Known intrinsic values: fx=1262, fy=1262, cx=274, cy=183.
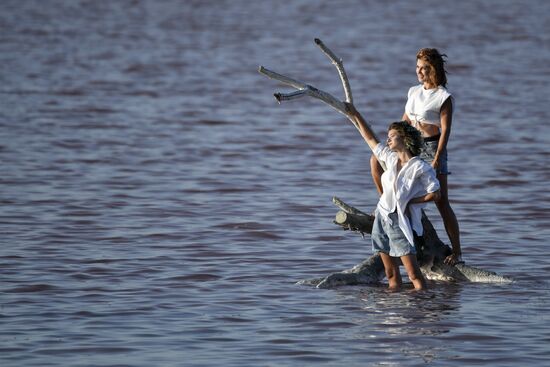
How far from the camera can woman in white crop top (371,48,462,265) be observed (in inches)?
373

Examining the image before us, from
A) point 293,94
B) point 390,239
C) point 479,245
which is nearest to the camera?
point 293,94

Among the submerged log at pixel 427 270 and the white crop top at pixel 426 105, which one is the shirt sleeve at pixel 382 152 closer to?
the white crop top at pixel 426 105

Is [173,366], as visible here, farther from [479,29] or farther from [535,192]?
[479,29]

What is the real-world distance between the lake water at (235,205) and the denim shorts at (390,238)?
0.41 meters

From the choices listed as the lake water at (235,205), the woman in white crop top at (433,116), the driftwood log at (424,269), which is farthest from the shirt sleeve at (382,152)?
the lake water at (235,205)

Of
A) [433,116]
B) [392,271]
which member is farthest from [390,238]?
[433,116]

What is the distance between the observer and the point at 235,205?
13750 millimetres

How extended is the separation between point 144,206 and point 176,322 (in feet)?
16.1

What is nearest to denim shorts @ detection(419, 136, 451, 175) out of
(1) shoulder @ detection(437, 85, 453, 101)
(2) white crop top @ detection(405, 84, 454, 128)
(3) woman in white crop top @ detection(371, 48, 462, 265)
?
(3) woman in white crop top @ detection(371, 48, 462, 265)

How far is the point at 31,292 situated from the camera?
9.76 m

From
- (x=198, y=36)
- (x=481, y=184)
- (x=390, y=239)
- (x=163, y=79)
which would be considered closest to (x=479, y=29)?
(x=198, y=36)

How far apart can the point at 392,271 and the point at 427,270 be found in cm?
50

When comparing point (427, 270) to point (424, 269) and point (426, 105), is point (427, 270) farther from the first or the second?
point (426, 105)

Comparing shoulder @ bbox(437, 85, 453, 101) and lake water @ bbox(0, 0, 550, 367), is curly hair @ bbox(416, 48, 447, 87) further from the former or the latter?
lake water @ bbox(0, 0, 550, 367)
